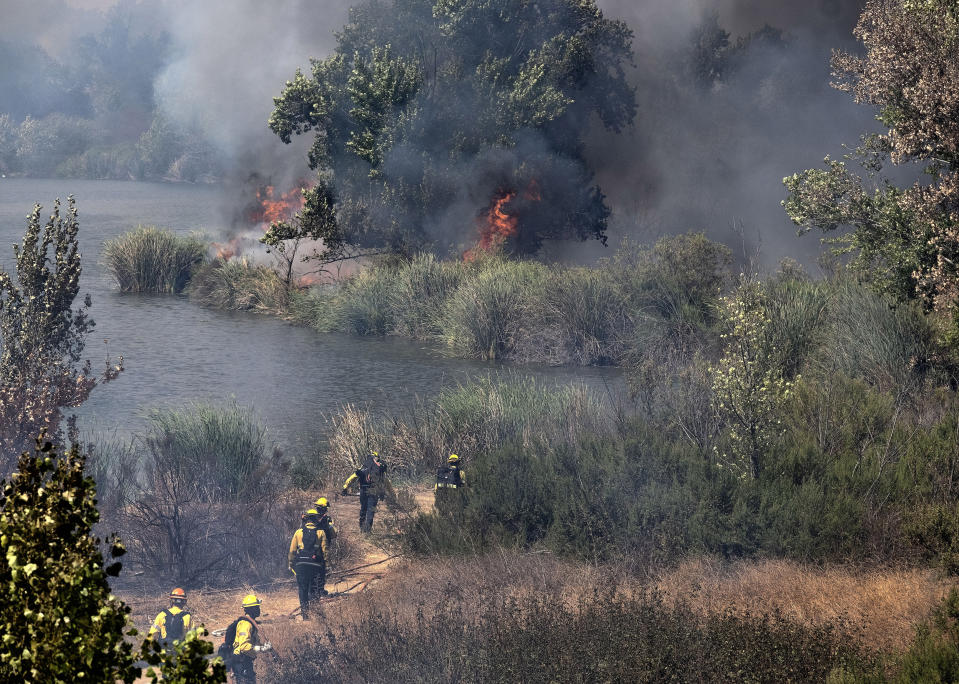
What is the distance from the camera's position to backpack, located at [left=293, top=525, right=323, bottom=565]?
34.3 feet

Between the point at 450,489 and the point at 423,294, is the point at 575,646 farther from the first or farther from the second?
the point at 423,294

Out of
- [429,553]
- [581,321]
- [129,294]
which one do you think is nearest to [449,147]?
[581,321]

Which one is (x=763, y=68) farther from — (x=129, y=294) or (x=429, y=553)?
(x=429, y=553)

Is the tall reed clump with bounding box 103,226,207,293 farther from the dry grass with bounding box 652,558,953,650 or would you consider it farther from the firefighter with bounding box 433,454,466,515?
the dry grass with bounding box 652,558,953,650

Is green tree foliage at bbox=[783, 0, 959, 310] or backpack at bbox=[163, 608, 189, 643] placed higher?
green tree foliage at bbox=[783, 0, 959, 310]

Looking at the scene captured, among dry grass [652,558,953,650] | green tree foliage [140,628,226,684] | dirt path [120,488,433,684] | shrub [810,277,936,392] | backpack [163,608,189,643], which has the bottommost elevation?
dirt path [120,488,433,684]

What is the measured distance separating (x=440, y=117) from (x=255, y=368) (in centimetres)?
1111

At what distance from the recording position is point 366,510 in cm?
1273

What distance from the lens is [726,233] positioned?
3931cm

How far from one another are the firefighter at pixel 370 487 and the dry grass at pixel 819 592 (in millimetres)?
4583

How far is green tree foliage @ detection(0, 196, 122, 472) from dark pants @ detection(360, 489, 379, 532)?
384 cm

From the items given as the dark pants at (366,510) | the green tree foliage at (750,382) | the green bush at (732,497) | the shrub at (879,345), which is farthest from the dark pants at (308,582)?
the shrub at (879,345)

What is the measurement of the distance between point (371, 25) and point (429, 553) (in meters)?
26.6

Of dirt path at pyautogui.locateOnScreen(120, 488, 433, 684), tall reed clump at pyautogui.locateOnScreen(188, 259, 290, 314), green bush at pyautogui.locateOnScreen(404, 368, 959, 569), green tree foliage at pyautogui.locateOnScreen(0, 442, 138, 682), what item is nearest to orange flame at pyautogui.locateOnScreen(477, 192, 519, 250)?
tall reed clump at pyautogui.locateOnScreen(188, 259, 290, 314)
